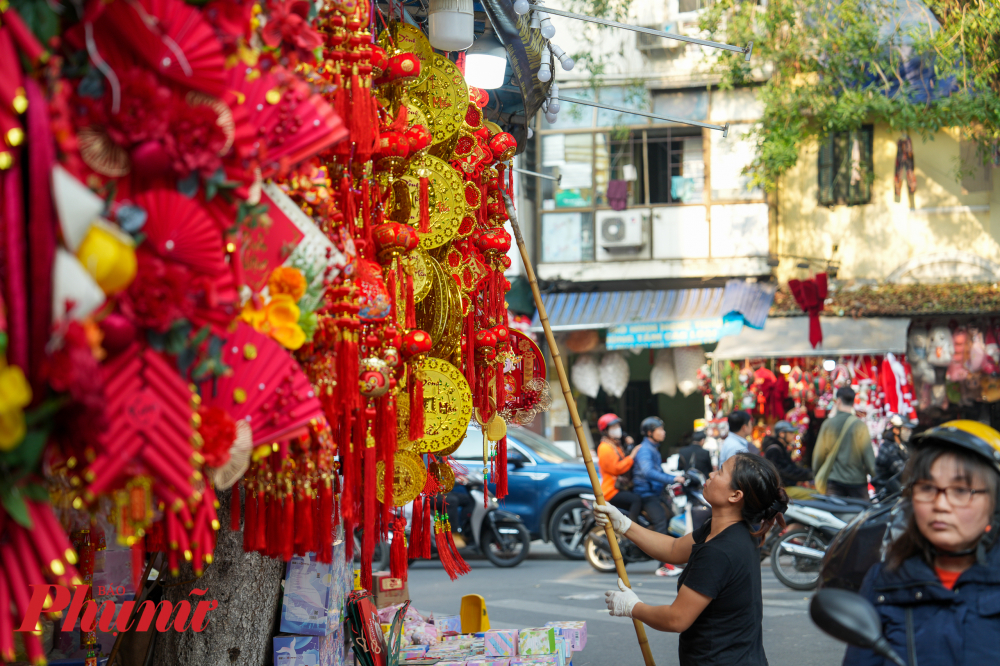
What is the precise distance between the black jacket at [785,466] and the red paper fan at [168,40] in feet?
32.1

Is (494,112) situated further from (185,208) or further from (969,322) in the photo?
(969,322)

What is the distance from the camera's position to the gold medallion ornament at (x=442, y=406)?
3.52 m

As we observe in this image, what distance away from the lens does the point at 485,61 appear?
4391mm

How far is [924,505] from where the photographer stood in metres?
2.12

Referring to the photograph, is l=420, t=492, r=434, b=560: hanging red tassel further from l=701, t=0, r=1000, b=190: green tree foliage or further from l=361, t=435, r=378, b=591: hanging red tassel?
l=701, t=0, r=1000, b=190: green tree foliage

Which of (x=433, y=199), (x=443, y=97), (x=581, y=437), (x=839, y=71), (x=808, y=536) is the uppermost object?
(x=839, y=71)

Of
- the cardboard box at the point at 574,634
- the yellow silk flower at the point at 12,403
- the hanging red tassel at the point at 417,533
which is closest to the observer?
the yellow silk flower at the point at 12,403

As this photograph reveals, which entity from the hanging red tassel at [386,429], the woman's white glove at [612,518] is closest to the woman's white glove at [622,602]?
the woman's white glove at [612,518]

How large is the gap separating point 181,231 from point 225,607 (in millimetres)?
2171

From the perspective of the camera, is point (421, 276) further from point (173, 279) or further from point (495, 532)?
point (495, 532)

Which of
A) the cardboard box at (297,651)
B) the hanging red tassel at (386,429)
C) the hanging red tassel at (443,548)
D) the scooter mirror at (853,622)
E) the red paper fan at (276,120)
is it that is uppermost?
the red paper fan at (276,120)

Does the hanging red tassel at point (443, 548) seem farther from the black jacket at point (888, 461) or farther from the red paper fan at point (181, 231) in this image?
the black jacket at point (888, 461)

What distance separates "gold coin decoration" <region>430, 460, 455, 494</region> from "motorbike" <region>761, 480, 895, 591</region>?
5.53 metres

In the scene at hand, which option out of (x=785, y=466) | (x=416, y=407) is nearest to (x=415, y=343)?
(x=416, y=407)
